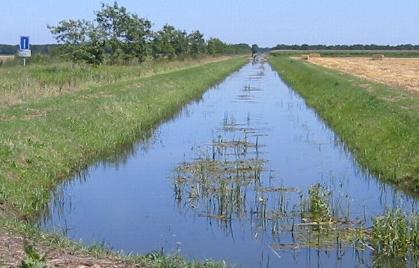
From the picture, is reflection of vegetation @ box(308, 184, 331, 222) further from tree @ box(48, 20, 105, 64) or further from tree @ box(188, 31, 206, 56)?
tree @ box(188, 31, 206, 56)

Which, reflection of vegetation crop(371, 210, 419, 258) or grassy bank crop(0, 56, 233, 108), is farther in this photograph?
grassy bank crop(0, 56, 233, 108)

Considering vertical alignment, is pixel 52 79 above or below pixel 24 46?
below

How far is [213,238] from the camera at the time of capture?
9.33m

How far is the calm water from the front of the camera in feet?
29.3


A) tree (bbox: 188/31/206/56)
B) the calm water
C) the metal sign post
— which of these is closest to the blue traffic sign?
the metal sign post

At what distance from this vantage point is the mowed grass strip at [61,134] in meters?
11.4

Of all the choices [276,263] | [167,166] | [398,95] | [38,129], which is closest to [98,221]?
[276,263]

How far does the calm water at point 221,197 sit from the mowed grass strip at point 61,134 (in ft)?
1.49

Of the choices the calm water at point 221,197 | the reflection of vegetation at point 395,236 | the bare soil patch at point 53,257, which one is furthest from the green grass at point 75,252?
the reflection of vegetation at point 395,236

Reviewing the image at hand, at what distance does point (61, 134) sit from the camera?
51.4 feet

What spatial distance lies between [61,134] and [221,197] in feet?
19.7

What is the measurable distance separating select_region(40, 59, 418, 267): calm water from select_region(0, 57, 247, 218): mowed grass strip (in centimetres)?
45

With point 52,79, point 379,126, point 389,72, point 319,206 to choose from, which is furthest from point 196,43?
point 319,206

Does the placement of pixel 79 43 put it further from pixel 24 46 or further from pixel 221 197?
pixel 221 197
